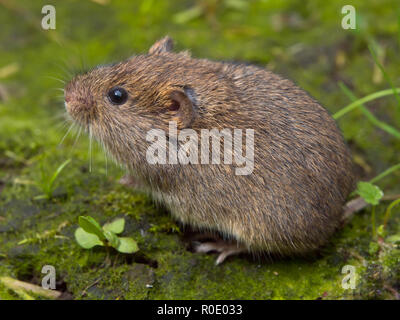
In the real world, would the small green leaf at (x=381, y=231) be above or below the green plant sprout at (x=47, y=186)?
below

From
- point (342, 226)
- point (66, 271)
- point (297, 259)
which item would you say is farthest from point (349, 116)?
point (66, 271)

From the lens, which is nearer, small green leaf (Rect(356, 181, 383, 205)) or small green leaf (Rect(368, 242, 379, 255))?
small green leaf (Rect(356, 181, 383, 205))

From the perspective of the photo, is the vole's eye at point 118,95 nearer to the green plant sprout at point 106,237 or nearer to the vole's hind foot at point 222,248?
the green plant sprout at point 106,237

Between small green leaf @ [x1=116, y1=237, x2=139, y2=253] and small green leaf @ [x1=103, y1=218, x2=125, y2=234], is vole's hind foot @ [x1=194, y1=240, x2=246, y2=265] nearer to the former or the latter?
small green leaf @ [x1=116, y1=237, x2=139, y2=253]

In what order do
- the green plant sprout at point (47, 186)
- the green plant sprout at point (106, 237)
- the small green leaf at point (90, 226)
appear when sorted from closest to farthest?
the small green leaf at point (90, 226) → the green plant sprout at point (106, 237) → the green plant sprout at point (47, 186)

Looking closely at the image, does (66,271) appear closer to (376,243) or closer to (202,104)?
(202,104)

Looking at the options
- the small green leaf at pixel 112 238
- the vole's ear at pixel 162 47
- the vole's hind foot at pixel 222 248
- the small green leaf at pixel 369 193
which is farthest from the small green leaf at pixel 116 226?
the small green leaf at pixel 369 193


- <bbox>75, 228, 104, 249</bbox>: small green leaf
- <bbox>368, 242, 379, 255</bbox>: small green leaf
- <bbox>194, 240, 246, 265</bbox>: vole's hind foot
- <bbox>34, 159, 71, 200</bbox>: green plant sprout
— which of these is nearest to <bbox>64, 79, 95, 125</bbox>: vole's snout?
<bbox>34, 159, 71, 200</bbox>: green plant sprout
